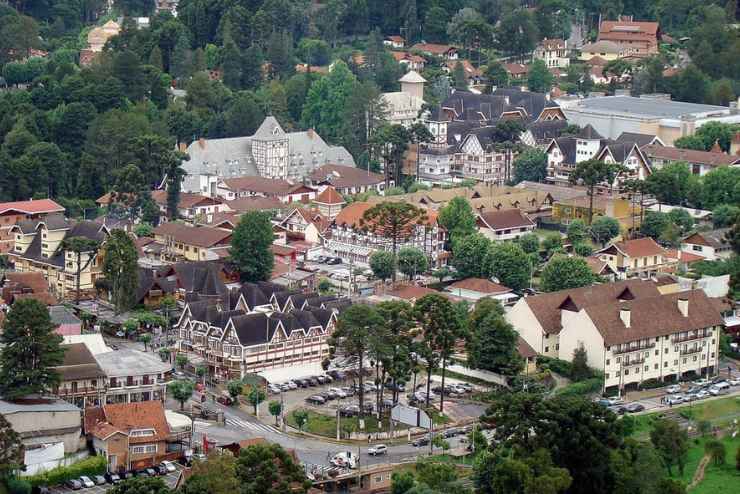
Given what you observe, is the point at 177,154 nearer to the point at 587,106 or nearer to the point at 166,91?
the point at 166,91

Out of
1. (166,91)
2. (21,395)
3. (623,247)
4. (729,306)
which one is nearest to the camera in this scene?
(21,395)

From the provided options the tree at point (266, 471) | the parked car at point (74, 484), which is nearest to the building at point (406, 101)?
the parked car at point (74, 484)

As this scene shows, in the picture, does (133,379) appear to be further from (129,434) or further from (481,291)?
(481,291)

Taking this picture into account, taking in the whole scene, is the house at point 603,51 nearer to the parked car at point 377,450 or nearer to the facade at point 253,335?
the facade at point 253,335

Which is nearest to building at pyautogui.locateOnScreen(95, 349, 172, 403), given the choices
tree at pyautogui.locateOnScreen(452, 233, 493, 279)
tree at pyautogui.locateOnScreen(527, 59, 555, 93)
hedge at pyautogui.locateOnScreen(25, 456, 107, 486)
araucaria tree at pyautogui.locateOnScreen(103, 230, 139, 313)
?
hedge at pyautogui.locateOnScreen(25, 456, 107, 486)

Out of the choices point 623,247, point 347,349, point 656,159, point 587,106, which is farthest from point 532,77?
point 347,349
